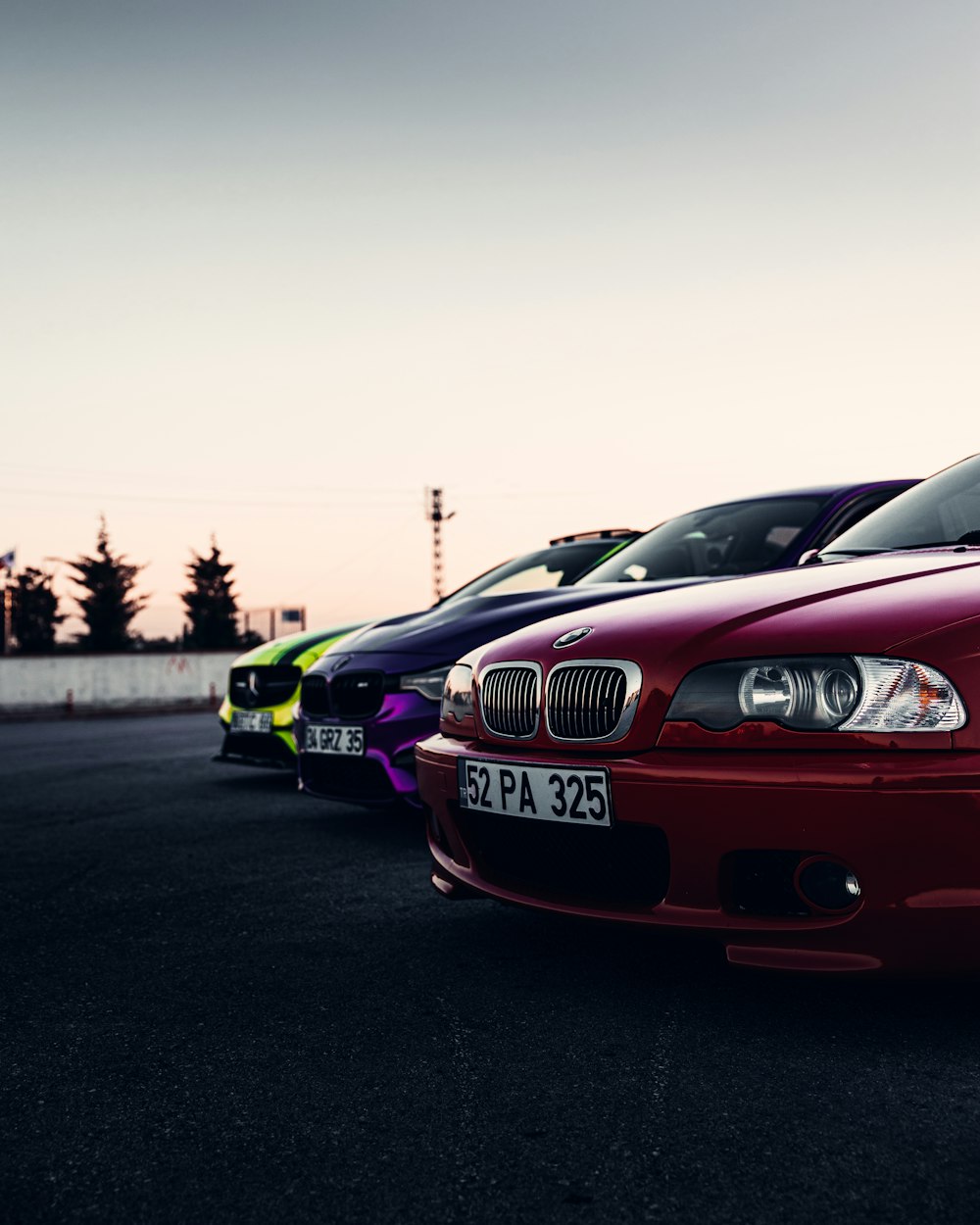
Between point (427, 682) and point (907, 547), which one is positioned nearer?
point (907, 547)

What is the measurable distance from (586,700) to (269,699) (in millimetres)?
4477

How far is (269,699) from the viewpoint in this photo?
21.8ft

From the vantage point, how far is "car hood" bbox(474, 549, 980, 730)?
7.01 feet

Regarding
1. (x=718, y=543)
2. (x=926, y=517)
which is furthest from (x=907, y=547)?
(x=718, y=543)

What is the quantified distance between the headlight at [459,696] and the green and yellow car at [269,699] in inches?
135

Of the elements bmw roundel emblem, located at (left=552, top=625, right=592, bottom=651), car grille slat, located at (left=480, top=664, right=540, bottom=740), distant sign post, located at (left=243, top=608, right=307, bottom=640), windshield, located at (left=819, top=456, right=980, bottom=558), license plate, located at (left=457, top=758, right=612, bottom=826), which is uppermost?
distant sign post, located at (left=243, top=608, right=307, bottom=640)

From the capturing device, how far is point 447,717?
10.2 ft

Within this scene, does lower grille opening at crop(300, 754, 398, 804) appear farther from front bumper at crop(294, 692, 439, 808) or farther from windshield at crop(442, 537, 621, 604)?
windshield at crop(442, 537, 621, 604)

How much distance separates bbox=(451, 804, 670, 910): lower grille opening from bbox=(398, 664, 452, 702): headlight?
1.76 meters

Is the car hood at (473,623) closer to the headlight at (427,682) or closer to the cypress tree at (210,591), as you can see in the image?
the headlight at (427,682)

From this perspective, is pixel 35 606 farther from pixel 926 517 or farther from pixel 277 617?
pixel 926 517

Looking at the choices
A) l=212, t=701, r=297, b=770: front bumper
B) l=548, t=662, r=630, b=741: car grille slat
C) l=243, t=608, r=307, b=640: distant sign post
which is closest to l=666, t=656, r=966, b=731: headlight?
l=548, t=662, r=630, b=741: car grille slat

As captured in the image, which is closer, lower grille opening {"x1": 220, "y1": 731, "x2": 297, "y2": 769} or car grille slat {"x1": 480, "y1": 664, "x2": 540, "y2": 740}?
car grille slat {"x1": 480, "y1": 664, "x2": 540, "y2": 740}

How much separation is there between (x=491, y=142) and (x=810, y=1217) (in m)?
11.5
